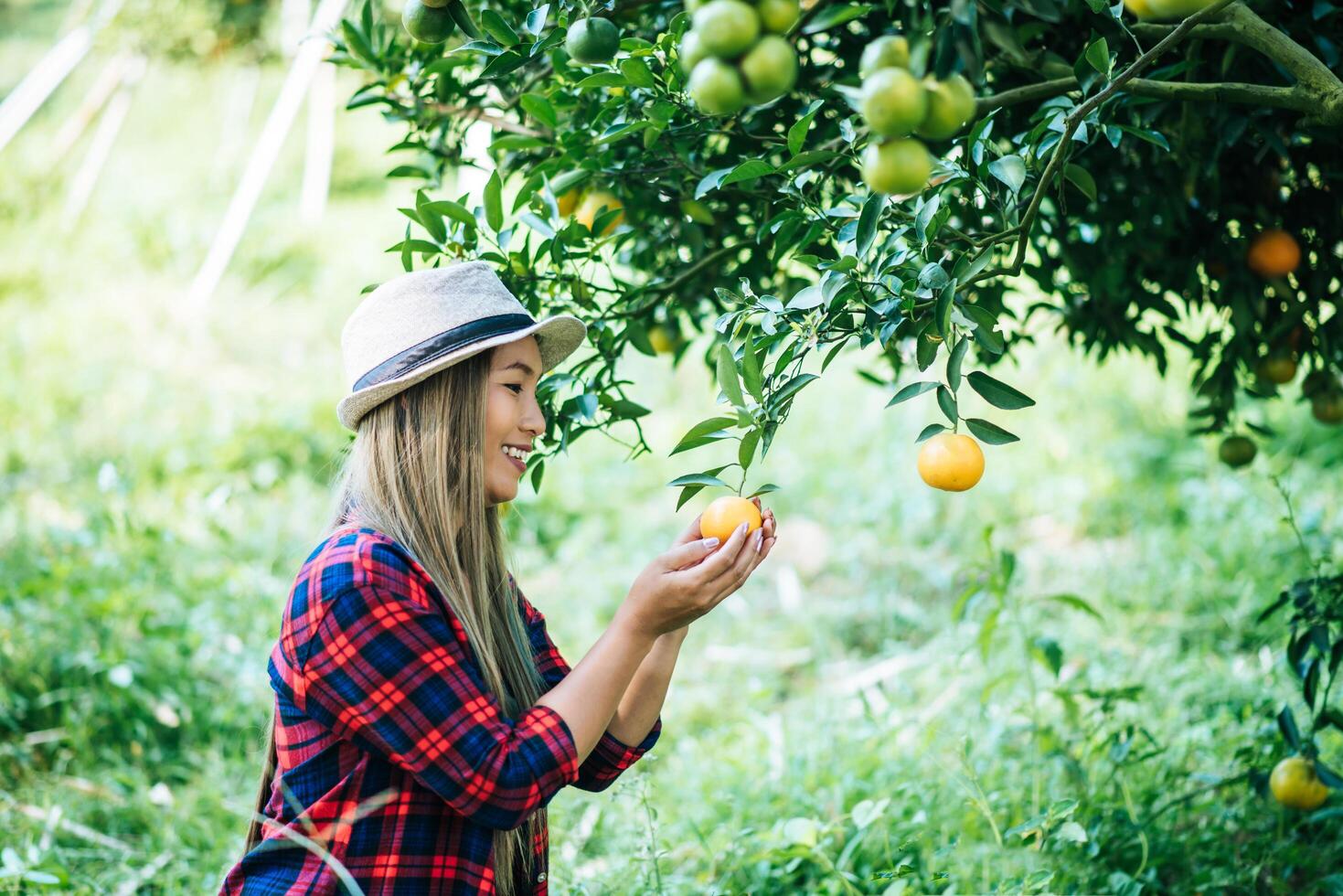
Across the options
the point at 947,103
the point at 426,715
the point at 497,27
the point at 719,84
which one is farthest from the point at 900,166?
the point at 426,715

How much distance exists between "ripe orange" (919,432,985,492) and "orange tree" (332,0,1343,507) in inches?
1.3

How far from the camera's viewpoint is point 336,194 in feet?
24.2

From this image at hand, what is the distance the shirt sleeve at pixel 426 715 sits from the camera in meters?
1.33

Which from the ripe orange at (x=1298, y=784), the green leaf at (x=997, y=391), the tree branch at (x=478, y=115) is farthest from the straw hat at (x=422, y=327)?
the ripe orange at (x=1298, y=784)

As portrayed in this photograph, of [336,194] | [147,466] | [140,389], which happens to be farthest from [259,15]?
[147,466]

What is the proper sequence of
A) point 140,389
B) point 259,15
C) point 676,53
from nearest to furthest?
point 676,53 → point 140,389 → point 259,15

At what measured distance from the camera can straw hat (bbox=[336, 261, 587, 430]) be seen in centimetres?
152

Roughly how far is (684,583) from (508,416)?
37cm

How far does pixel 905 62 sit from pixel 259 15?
20.0 ft

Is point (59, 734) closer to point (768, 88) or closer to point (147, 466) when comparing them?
point (147, 466)

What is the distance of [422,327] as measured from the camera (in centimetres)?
154

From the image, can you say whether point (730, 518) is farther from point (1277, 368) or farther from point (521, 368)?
point (1277, 368)

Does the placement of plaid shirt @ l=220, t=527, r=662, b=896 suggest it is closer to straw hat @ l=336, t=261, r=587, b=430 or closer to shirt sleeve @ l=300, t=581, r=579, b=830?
shirt sleeve @ l=300, t=581, r=579, b=830

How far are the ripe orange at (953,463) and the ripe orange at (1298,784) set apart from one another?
983 mm
